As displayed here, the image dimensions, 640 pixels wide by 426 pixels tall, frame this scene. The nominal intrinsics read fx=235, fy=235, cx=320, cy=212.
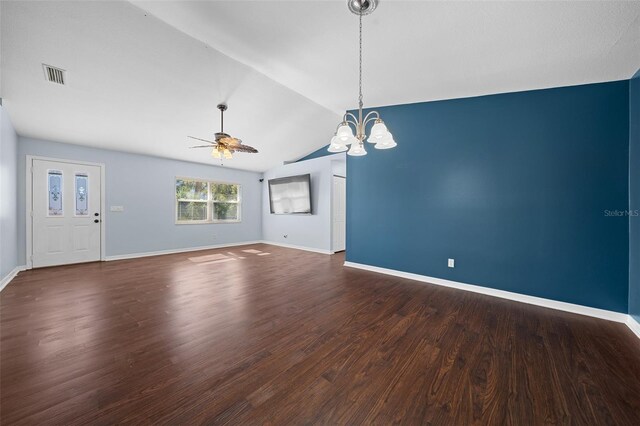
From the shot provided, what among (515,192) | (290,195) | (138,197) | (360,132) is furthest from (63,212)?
(515,192)

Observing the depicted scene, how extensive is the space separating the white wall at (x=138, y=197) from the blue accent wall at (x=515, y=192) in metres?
5.02

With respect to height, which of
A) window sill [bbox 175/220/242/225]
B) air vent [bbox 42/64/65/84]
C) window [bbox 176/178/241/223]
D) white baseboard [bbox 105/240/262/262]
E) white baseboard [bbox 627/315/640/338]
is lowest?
white baseboard [bbox 627/315/640/338]

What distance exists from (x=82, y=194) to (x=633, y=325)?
8725 millimetres

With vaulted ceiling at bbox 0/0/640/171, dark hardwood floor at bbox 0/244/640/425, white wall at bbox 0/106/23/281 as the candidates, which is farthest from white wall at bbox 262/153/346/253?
white wall at bbox 0/106/23/281

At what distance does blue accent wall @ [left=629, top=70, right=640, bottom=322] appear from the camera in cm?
241

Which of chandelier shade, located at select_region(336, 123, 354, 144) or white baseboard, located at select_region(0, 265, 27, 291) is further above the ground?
chandelier shade, located at select_region(336, 123, 354, 144)

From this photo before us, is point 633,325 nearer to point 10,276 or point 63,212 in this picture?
point 10,276

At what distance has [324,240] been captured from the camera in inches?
251

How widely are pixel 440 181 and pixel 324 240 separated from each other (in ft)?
11.3

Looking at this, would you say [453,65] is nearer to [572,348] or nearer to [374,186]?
[374,186]

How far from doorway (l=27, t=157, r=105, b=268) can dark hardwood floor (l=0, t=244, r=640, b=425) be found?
67.8 inches

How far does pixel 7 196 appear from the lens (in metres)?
3.56

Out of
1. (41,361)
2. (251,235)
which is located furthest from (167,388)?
(251,235)

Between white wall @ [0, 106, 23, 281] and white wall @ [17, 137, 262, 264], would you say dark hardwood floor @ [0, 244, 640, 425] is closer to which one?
white wall @ [0, 106, 23, 281]
